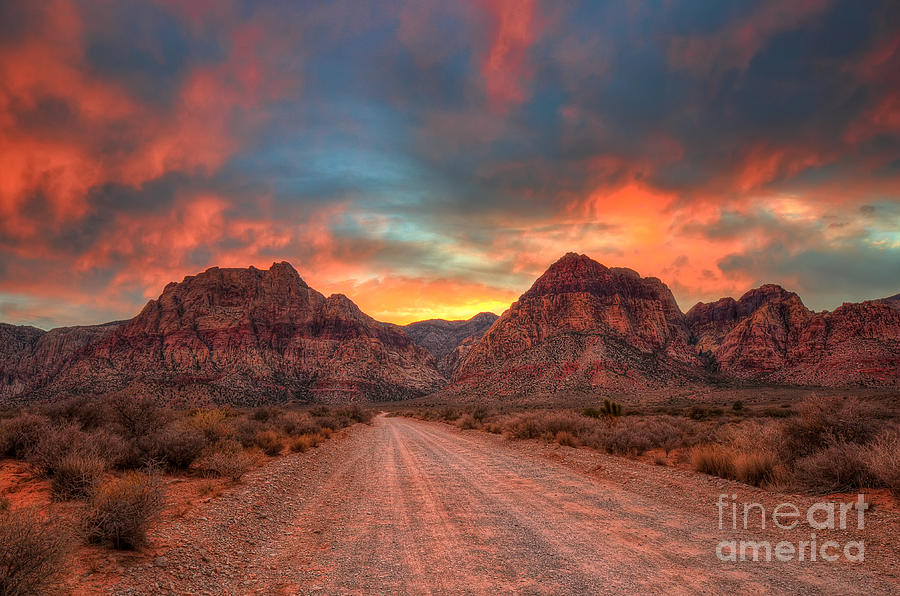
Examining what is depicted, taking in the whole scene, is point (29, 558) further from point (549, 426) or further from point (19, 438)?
point (549, 426)

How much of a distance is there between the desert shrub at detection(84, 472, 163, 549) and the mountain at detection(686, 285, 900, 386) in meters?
95.4

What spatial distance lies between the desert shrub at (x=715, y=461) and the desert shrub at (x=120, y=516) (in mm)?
12378

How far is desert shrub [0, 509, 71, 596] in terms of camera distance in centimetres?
369

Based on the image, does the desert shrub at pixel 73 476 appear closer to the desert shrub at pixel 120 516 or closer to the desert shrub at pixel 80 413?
the desert shrub at pixel 120 516

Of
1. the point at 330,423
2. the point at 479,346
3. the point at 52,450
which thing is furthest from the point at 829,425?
the point at 479,346

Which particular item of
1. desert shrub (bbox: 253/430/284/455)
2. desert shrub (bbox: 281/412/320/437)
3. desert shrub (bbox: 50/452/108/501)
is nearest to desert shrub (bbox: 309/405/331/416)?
desert shrub (bbox: 281/412/320/437)

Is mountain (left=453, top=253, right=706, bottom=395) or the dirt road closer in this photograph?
the dirt road

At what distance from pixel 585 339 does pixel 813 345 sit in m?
45.7

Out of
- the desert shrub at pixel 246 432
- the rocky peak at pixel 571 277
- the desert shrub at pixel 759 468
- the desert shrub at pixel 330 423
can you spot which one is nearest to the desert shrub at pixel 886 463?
the desert shrub at pixel 759 468

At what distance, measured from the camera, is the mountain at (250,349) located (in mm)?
87688

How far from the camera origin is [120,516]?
5504 mm

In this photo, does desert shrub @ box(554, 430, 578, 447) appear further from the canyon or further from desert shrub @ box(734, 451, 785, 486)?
the canyon

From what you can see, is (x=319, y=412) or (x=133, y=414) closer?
(x=133, y=414)

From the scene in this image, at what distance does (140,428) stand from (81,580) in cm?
906
